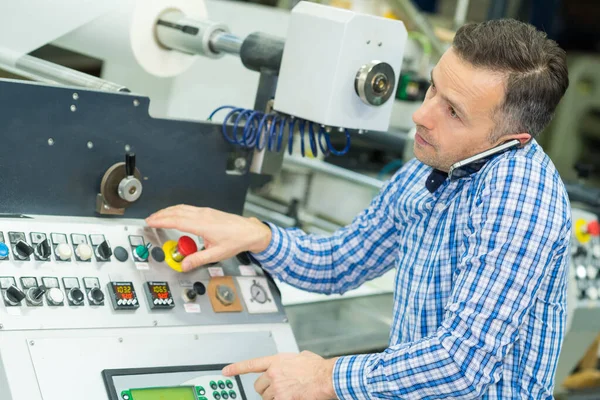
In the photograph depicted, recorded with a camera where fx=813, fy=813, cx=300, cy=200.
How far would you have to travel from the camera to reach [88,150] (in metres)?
A: 1.38

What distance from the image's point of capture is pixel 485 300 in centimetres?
123

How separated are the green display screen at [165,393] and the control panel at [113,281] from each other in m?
0.11

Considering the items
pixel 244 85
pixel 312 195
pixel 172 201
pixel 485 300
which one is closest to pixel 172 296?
pixel 172 201

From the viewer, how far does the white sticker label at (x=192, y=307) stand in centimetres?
140

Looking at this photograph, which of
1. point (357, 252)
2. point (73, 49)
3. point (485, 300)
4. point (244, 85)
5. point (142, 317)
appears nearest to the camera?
point (485, 300)

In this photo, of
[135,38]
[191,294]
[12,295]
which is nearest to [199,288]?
[191,294]

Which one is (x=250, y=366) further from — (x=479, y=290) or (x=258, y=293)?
(x=479, y=290)

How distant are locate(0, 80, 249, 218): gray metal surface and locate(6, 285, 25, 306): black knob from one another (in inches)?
6.7

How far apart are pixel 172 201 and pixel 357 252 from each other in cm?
39

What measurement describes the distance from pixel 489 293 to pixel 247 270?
519 mm

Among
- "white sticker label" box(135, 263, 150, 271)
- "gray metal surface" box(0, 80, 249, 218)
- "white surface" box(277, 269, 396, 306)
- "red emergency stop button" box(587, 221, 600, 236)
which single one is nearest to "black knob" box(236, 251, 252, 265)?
"gray metal surface" box(0, 80, 249, 218)

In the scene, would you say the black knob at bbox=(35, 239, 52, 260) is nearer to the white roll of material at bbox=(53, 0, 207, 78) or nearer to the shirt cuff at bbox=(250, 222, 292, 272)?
the shirt cuff at bbox=(250, 222, 292, 272)

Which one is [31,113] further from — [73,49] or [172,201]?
[73,49]

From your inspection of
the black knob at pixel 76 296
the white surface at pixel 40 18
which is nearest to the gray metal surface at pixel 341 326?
the black knob at pixel 76 296
